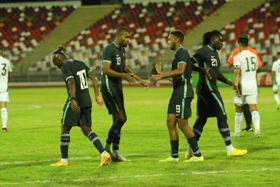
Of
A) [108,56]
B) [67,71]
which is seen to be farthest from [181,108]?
[67,71]

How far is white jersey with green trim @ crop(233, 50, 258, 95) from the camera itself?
8766mm

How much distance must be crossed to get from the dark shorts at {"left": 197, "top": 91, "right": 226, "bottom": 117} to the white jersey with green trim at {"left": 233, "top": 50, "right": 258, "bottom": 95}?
77.4 inches

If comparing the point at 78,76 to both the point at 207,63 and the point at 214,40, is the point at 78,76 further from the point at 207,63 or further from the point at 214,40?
the point at 214,40

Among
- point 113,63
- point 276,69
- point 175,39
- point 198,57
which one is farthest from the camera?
point 276,69

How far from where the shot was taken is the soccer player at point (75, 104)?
6402mm

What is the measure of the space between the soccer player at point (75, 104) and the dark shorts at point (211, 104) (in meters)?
1.82

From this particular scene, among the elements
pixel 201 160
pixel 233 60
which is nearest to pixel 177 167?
pixel 201 160

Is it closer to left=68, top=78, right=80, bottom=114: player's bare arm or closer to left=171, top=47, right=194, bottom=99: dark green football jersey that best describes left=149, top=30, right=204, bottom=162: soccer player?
left=171, top=47, right=194, bottom=99: dark green football jersey

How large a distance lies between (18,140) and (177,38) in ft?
15.3

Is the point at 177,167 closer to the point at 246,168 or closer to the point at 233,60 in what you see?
the point at 246,168

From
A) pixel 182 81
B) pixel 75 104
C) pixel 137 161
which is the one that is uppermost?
pixel 182 81

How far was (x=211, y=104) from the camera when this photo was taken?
23.2 ft

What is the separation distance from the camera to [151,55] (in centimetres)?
3378

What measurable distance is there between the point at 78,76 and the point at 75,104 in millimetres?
494
